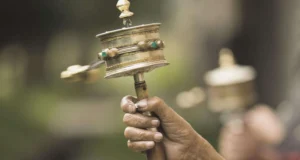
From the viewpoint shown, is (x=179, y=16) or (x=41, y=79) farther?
(x=179, y=16)

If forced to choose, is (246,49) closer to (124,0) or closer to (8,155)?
(8,155)

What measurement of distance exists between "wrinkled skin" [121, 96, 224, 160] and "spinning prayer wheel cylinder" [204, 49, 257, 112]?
97.6 inches

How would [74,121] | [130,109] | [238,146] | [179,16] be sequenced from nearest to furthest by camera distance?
[130,109] → [238,146] → [74,121] → [179,16]

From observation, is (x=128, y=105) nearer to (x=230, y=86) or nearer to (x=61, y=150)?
(x=230, y=86)

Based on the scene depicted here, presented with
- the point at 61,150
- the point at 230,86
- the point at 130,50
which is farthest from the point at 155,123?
the point at 61,150

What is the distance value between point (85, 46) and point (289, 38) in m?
1.68

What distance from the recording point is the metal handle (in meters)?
3.64

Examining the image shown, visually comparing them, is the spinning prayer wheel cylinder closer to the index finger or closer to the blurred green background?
the blurred green background

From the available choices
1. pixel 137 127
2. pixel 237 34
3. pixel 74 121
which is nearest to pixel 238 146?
pixel 74 121

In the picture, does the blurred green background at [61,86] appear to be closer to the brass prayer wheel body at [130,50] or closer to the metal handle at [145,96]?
the metal handle at [145,96]

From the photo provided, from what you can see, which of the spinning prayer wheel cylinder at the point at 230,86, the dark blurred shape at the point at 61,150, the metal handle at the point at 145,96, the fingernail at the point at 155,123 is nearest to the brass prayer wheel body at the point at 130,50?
the metal handle at the point at 145,96

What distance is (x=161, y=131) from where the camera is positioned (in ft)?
12.5

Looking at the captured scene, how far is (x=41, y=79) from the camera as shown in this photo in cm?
672

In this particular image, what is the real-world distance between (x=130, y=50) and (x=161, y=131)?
0.40 metres
